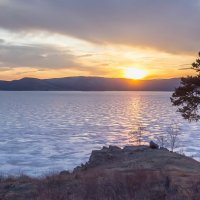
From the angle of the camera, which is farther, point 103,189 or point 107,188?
point 107,188

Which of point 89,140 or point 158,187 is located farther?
point 89,140

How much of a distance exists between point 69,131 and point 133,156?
3062 cm

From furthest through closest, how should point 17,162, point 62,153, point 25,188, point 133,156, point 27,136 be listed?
point 27,136, point 62,153, point 17,162, point 133,156, point 25,188

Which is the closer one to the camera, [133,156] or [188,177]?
[188,177]

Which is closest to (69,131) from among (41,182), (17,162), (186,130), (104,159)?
(186,130)

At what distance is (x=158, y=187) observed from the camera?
1402cm

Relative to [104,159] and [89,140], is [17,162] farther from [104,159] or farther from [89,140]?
[89,140]

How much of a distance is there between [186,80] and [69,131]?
35.6 m

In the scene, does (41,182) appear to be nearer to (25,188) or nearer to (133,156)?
(25,188)

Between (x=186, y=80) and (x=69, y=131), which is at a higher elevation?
(x=186, y=80)

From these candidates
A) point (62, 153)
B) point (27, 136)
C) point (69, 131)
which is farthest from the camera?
point (69, 131)

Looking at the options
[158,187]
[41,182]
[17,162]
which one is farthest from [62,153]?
[158,187]

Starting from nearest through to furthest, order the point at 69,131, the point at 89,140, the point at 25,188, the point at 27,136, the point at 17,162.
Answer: the point at 25,188, the point at 17,162, the point at 89,140, the point at 27,136, the point at 69,131

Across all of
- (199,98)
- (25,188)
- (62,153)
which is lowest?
(62,153)
